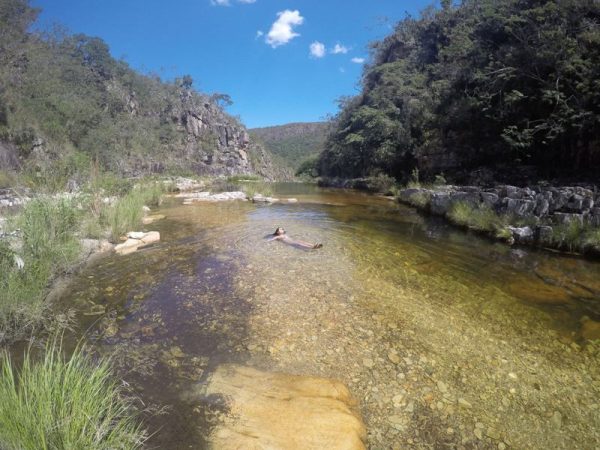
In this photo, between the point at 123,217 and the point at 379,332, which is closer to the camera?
the point at 379,332

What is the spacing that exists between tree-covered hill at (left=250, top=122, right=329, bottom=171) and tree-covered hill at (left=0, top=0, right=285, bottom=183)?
74.4 ft

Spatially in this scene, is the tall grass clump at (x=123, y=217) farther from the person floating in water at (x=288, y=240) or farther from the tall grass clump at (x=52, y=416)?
the tall grass clump at (x=52, y=416)

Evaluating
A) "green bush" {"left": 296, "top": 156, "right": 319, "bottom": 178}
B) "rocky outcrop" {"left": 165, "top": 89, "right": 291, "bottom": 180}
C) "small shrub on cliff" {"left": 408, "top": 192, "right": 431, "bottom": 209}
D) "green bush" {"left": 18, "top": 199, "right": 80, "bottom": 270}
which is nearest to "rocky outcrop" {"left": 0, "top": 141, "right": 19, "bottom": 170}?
"green bush" {"left": 18, "top": 199, "right": 80, "bottom": 270}

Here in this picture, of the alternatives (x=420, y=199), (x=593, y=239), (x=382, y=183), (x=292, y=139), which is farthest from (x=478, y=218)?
(x=292, y=139)

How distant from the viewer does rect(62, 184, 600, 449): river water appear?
2.59 metres

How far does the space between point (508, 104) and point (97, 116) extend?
4256 centimetres

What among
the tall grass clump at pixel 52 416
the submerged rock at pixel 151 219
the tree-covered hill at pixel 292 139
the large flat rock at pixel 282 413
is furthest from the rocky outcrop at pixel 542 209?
the tree-covered hill at pixel 292 139

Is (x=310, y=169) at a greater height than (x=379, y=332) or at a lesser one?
greater

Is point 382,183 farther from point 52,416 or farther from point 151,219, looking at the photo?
point 52,416

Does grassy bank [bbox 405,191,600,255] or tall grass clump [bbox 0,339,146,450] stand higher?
tall grass clump [bbox 0,339,146,450]

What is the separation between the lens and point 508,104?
45.4 ft

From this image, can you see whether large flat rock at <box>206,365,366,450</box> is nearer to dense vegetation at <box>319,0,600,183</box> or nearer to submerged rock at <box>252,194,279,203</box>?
dense vegetation at <box>319,0,600,183</box>

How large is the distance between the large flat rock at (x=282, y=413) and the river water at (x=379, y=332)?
0.42 feet

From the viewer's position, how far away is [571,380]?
3100 millimetres
